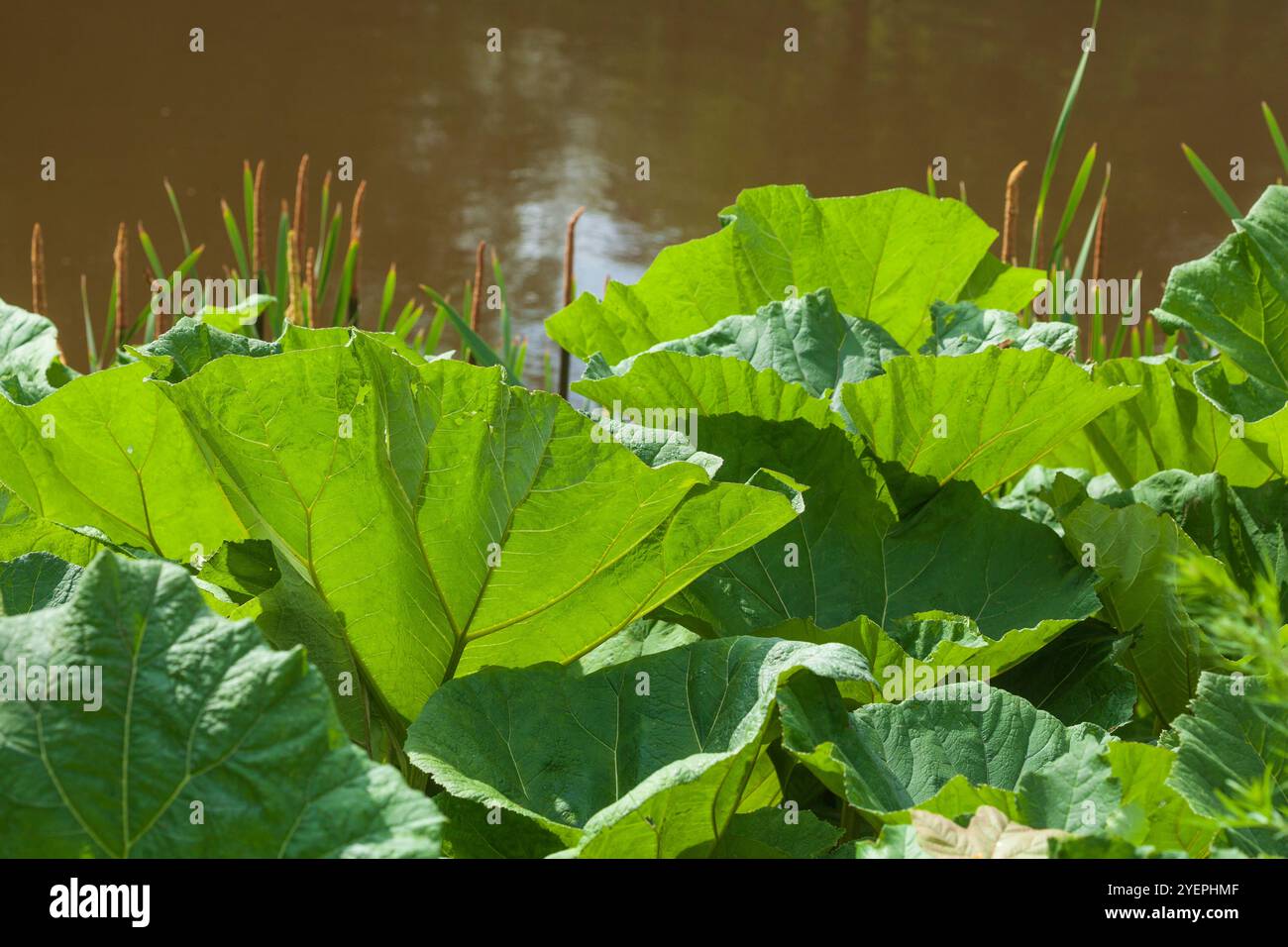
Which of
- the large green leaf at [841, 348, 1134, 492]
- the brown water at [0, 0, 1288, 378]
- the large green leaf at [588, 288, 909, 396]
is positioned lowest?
the large green leaf at [841, 348, 1134, 492]

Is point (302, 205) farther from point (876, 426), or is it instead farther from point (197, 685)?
point (197, 685)

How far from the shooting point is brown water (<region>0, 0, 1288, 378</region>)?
15.8 feet

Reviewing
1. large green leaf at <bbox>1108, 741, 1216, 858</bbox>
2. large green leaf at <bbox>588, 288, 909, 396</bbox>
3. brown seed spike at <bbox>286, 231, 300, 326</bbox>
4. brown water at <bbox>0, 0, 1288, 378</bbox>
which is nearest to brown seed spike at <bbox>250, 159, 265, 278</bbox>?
brown seed spike at <bbox>286, 231, 300, 326</bbox>

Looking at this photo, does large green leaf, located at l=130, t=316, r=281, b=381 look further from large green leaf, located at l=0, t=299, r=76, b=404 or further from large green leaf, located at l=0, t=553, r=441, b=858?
large green leaf, located at l=0, t=553, r=441, b=858

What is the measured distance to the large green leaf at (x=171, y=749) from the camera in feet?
1.37

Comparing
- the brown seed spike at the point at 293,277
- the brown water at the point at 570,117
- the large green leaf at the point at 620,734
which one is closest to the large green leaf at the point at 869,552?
the large green leaf at the point at 620,734

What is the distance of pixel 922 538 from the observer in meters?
0.75

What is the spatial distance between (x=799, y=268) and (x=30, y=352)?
0.49 metres

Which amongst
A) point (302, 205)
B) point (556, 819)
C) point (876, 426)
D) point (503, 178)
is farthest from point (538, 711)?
point (503, 178)

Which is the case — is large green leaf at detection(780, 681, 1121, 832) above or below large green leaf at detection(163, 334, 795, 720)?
below

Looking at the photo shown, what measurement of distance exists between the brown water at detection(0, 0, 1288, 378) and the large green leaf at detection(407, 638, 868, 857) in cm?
369

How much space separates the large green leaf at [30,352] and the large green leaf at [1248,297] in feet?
2.21

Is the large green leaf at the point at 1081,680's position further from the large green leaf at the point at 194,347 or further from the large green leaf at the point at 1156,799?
the large green leaf at the point at 194,347

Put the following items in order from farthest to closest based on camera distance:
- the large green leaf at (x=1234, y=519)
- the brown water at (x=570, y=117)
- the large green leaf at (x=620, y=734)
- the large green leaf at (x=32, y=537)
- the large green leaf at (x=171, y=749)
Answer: the brown water at (x=570, y=117) < the large green leaf at (x=1234, y=519) < the large green leaf at (x=32, y=537) < the large green leaf at (x=620, y=734) < the large green leaf at (x=171, y=749)
